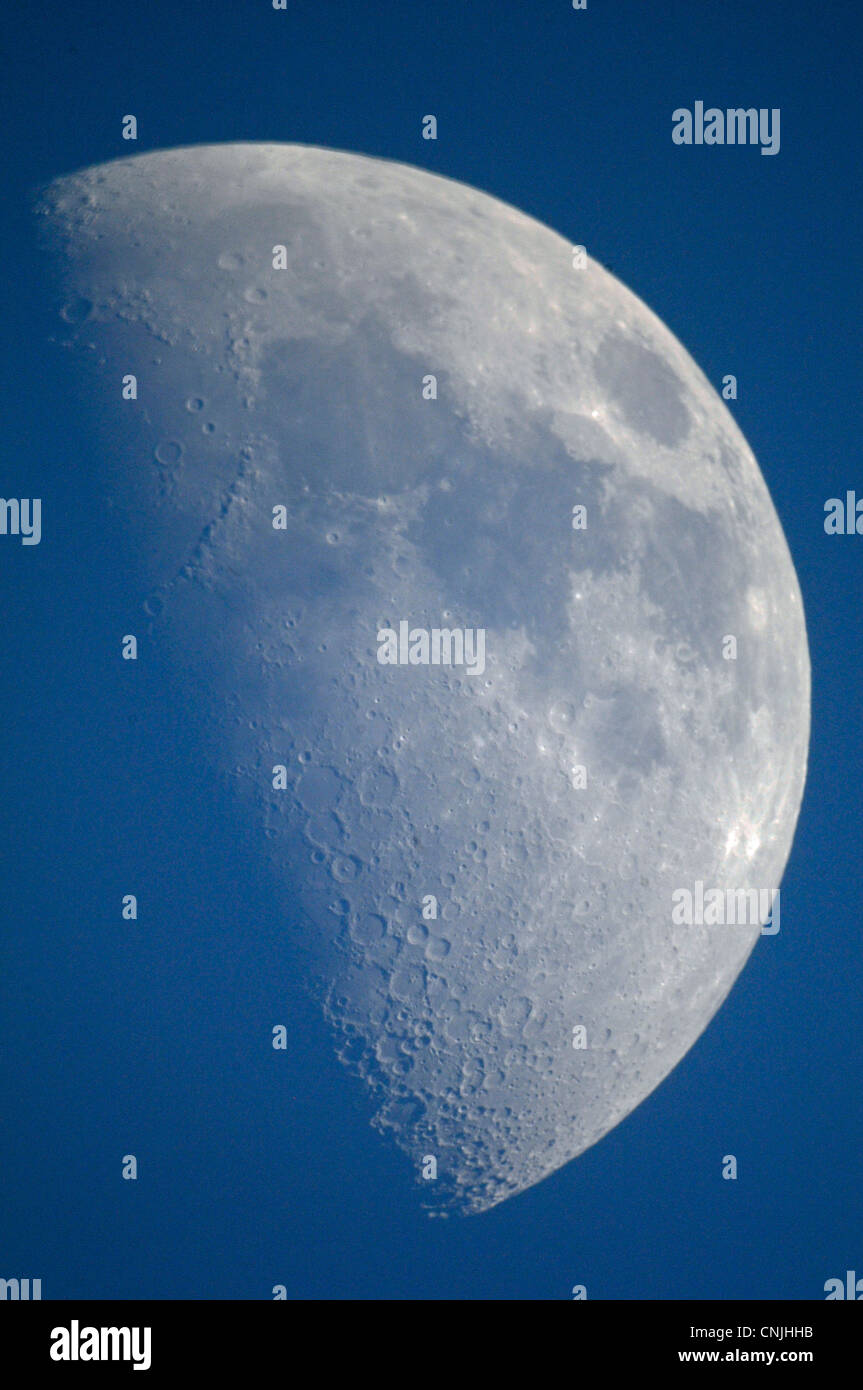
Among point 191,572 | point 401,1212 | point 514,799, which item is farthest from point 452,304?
point 401,1212

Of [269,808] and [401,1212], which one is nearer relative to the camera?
[269,808]

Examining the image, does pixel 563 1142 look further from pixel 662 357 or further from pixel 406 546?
pixel 662 357

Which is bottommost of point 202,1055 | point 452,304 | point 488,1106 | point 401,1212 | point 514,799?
point 401,1212

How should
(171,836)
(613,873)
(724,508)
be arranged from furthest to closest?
(724,508), (613,873), (171,836)

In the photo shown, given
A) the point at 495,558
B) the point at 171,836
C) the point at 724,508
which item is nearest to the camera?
the point at 171,836

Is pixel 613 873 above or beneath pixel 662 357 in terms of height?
beneath

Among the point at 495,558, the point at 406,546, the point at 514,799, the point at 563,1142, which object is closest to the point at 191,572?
the point at 406,546
